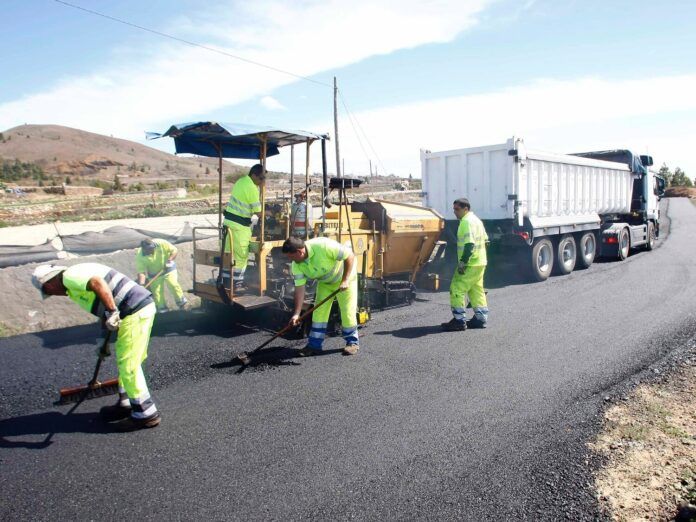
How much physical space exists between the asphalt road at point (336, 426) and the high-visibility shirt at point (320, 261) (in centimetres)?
86

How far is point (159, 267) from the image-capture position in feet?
A: 25.6

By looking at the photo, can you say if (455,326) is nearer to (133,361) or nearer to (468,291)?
(468,291)

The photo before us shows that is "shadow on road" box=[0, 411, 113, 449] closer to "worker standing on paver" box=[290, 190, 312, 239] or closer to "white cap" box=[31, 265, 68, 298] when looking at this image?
"white cap" box=[31, 265, 68, 298]

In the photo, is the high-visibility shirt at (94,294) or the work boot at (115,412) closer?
the high-visibility shirt at (94,294)

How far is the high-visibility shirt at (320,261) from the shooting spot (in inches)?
217

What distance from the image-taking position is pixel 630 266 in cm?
1196

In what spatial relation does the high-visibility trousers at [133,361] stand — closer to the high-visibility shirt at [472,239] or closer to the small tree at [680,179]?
the high-visibility shirt at [472,239]

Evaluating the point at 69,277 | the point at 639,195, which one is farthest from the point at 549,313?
the point at 639,195

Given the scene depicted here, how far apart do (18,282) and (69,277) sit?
4431mm

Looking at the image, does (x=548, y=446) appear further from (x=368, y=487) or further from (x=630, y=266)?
(x=630, y=266)

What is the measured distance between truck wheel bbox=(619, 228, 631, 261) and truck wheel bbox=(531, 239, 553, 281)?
3.26 meters

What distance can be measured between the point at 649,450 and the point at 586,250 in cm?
923

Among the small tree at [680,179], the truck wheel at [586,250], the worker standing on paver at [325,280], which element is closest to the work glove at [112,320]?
the worker standing on paver at [325,280]

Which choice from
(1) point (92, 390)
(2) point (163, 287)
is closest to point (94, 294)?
(1) point (92, 390)
